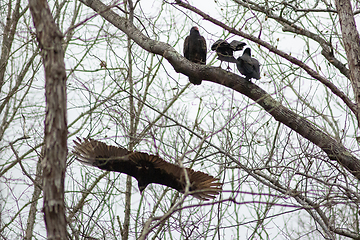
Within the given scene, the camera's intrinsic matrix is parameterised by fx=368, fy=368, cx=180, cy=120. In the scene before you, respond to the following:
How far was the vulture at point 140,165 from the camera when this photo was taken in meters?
2.89

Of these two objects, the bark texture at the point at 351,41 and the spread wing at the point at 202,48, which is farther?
the spread wing at the point at 202,48

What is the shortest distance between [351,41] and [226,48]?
1.21 metres

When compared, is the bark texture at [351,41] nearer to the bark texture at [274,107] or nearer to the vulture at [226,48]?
the bark texture at [274,107]

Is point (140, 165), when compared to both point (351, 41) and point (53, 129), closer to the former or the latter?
point (53, 129)

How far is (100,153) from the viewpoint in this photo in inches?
115

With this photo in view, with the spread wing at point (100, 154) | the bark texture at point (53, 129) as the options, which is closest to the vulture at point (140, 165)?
the spread wing at point (100, 154)

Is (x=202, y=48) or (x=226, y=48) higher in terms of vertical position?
(x=202, y=48)

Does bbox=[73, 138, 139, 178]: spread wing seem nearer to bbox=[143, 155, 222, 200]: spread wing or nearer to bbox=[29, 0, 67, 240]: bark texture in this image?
bbox=[143, 155, 222, 200]: spread wing

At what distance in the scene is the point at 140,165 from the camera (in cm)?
299

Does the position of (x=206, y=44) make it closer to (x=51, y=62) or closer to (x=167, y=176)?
(x=167, y=176)

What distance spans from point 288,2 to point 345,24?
41.0 inches

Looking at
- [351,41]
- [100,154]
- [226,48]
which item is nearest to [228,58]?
[226,48]


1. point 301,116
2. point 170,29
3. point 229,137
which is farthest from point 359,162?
point 170,29

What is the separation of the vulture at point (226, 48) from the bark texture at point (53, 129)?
185 cm
